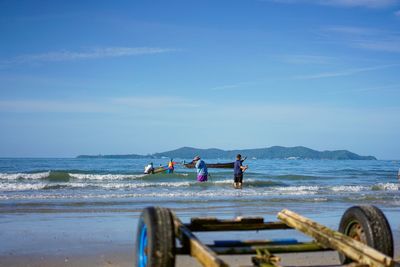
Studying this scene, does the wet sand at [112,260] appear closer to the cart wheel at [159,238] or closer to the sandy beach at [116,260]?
the sandy beach at [116,260]

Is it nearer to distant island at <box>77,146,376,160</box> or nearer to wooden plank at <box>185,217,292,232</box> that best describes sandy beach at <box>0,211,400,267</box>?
wooden plank at <box>185,217,292,232</box>

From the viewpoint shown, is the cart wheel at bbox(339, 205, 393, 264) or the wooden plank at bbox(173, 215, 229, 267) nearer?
the wooden plank at bbox(173, 215, 229, 267)

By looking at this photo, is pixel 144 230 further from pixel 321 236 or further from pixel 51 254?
pixel 51 254

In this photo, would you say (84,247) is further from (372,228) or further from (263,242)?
(372,228)

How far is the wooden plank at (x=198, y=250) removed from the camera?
341 centimetres

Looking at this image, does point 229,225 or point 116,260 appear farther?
point 116,260

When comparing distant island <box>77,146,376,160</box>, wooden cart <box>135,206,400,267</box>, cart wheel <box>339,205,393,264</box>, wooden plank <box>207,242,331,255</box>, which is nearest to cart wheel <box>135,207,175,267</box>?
wooden cart <box>135,206,400,267</box>

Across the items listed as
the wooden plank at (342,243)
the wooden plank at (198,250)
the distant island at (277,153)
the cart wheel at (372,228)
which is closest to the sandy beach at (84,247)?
the wooden plank at (342,243)

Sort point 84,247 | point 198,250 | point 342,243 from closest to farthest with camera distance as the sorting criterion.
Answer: point 198,250, point 342,243, point 84,247

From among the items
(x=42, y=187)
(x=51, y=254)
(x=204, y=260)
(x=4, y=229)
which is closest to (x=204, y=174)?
(x=42, y=187)

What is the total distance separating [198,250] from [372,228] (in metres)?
1.80

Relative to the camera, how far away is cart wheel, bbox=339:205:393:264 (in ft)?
15.2

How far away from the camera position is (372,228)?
4699 mm

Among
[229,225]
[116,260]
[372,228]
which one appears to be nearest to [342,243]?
[372,228]
